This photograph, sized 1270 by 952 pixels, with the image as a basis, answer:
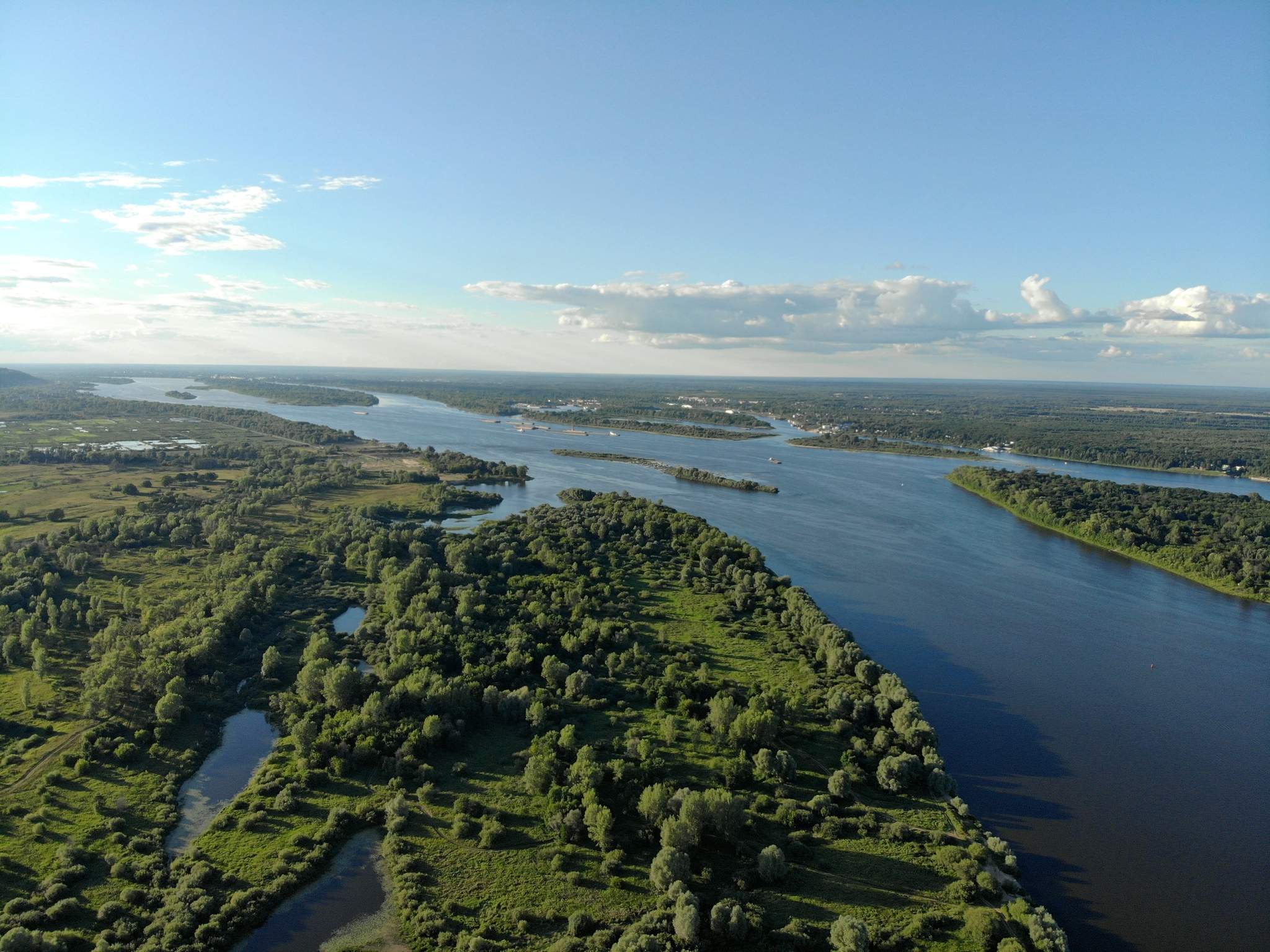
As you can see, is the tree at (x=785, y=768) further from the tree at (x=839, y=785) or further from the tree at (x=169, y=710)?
the tree at (x=169, y=710)

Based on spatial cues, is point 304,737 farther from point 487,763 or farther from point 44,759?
point 44,759

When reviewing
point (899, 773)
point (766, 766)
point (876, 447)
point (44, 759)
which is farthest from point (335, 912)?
point (876, 447)

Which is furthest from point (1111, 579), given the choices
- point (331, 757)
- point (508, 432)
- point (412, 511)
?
point (508, 432)

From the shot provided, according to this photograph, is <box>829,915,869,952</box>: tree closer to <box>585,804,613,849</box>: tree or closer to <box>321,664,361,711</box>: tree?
<box>585,804,613,849</box>: tree

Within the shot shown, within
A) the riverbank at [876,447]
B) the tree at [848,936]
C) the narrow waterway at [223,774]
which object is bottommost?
the narrow waterway at [223,774]

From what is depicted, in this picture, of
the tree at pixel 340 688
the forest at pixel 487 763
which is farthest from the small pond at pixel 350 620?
the tree at pixel 340 688

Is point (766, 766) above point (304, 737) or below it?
below

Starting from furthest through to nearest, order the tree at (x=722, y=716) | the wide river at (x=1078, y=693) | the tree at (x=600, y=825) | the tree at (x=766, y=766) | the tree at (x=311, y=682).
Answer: the tree at (x=311, y=682)
the tree at (x=722, y=716)
the tree at (x=766, y=766)
the wide river at (x=1078, y=693)
the tree at (x=600, y=825)
